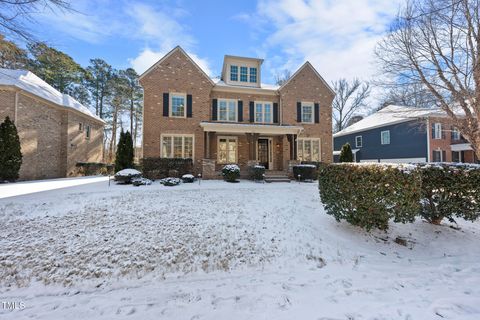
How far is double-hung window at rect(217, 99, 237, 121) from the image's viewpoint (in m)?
14.8

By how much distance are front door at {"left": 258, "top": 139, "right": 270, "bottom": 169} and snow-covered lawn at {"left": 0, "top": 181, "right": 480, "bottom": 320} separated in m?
9.45

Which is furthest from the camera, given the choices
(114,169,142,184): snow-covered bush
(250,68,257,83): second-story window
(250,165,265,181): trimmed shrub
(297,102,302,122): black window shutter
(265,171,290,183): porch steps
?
(250,68,257,83): second-story window

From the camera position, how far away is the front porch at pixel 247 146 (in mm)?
13207

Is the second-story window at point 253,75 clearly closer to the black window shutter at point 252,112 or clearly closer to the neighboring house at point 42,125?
the black window shutter at point 252,112

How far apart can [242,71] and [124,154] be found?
9933mm

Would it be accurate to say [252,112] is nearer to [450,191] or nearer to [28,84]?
[450,191]

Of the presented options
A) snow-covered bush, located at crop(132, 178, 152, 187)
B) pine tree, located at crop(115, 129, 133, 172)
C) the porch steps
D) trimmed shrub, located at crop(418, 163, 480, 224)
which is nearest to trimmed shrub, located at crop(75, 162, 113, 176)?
pine tree, located at crop(115, 129, 133, 172)

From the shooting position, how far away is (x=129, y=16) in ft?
24.7

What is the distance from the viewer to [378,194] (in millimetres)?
4527

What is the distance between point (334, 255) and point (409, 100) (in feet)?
26.9

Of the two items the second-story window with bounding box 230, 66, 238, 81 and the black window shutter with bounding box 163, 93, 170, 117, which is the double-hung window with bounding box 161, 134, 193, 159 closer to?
the black window shutter with bounding box 163, 93, 170, 117

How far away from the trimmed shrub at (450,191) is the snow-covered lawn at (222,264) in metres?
0.48

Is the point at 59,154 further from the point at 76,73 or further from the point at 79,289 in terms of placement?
the point at 79,289

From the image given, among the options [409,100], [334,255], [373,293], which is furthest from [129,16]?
[409,100]
